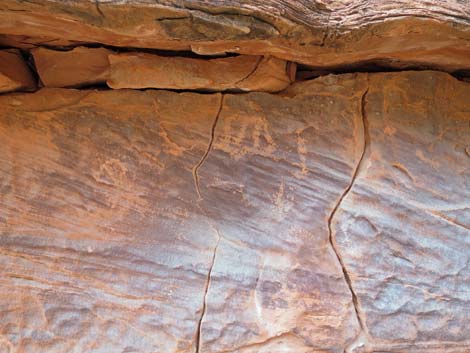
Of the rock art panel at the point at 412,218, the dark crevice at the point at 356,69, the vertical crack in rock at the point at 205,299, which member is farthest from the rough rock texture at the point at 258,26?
the vertical crack in rock at the point at 205,299

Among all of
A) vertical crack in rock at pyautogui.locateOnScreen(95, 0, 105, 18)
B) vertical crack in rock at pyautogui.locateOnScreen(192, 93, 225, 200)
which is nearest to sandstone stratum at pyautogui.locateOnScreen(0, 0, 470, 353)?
vertical crack in rock at pyautogui.locateOnScreen(192, 93, 225, 200)

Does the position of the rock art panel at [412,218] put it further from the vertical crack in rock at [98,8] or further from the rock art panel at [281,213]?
the vertical crack in rock at [98,8]

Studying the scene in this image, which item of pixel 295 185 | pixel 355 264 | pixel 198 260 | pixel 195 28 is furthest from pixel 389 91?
pixel 198 260

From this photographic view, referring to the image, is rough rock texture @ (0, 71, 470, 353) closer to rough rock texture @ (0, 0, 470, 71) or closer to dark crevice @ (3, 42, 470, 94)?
dark crevice @ (3, 42, 470, 94)

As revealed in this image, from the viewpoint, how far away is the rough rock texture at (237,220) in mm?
1735

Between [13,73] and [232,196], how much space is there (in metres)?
0.89

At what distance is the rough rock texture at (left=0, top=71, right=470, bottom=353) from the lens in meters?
1.74

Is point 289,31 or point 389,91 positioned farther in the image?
point 389,91

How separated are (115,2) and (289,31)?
527 millimetres

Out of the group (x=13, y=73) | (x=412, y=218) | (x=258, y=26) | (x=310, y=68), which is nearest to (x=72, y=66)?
(x=13, y=73)

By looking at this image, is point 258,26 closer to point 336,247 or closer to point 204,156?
point 204,156

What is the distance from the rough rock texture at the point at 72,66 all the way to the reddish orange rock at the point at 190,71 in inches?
1.8

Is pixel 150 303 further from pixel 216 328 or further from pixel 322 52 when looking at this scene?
pixel 322 52

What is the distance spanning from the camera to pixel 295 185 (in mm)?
1846
